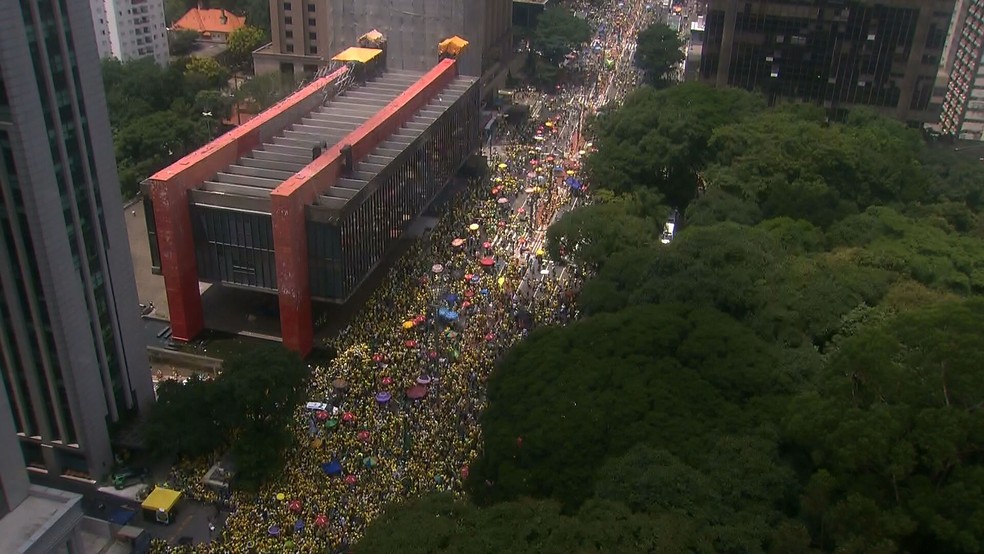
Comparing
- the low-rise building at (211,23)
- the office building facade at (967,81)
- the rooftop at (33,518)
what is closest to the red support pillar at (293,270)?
the rooftop at (33,518)

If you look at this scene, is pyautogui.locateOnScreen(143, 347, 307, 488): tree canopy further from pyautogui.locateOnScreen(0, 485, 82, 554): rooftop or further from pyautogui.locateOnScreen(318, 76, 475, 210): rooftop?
pyautogui.locateOnScreen(318, 76, 475, 210): rooftop

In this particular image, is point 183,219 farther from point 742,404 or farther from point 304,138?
point 742,404

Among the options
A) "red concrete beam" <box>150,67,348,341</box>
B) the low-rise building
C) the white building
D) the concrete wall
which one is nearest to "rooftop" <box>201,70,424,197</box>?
"red concrete beam" <box>150,67,348,341</box>

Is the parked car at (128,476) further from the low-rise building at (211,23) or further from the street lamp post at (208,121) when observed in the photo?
the low-rise building at (211,23)

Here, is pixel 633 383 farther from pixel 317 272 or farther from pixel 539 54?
pixel 539 54

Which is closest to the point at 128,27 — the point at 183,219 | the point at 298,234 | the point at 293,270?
the point at 183,219

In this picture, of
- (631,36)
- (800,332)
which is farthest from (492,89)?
(800,332)
